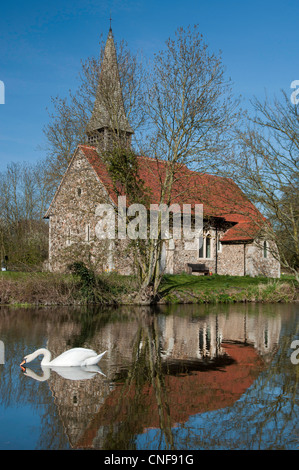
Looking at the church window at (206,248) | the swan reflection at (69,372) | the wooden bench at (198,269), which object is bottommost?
the swan reflection at (69,372)

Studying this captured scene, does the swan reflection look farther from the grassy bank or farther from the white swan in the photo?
the grassy bank

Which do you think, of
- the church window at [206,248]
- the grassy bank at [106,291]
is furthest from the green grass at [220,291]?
the church window at [206,248]

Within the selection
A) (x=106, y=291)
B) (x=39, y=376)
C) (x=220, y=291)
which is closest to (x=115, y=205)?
(x=106, y=291)

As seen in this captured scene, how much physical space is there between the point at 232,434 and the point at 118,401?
1.70m

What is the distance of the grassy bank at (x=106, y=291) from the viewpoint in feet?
61.8

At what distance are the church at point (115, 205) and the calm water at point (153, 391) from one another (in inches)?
292

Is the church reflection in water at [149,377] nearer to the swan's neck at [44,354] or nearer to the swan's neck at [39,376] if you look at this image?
the swan's neck at [39,376]

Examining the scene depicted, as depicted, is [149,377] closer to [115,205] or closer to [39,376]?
[39,376]

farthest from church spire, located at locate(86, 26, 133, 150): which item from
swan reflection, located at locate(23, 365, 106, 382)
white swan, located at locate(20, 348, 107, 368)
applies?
swan reflection, located at locate(23, 365, 106, 382)

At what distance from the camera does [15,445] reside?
463 centimetres

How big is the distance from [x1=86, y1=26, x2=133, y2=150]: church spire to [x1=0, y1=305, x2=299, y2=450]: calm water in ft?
31.6

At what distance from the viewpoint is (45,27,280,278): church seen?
786 inches

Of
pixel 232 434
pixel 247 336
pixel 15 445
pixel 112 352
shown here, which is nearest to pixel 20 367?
pixel 112 352

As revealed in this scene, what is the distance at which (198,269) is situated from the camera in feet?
102
